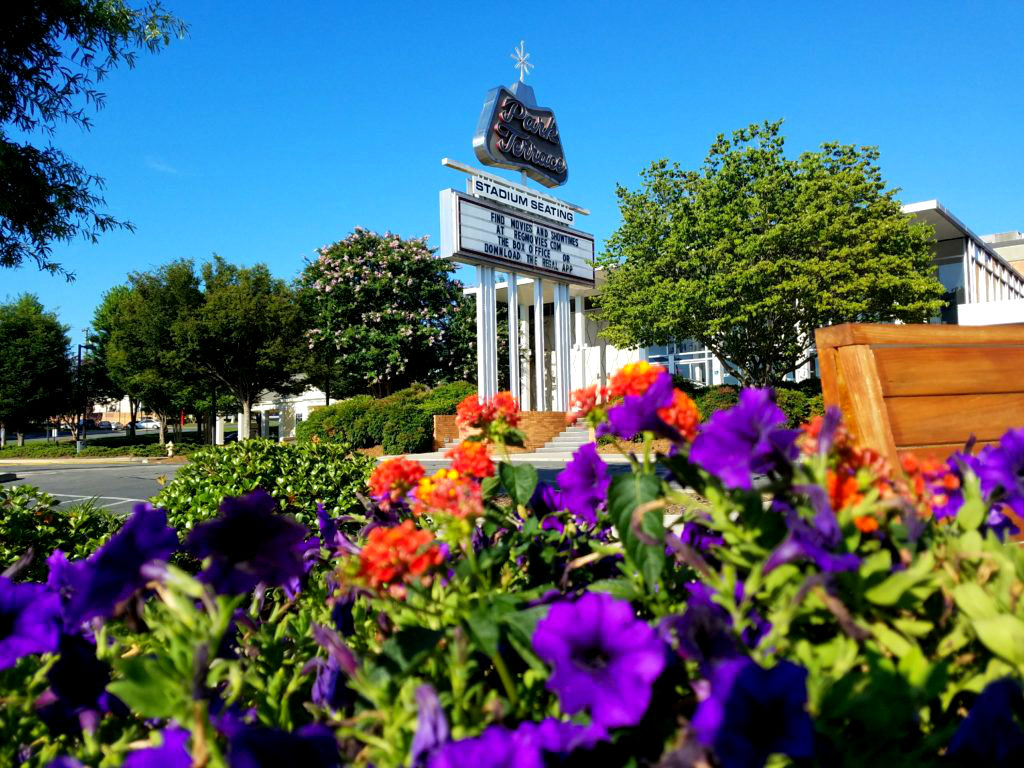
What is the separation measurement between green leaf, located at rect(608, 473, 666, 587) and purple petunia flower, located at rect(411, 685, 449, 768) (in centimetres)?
28

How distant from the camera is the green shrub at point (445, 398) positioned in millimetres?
20281

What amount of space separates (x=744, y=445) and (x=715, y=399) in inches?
650

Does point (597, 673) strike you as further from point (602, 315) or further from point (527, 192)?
point (602, 315)

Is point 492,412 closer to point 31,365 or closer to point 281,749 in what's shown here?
point 281,749

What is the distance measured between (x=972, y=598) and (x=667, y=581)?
1.04ft

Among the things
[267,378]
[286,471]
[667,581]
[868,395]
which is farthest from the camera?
[267,378]

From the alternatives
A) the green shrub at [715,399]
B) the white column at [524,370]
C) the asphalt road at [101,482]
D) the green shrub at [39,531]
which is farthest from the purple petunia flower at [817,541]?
the white column at [524,370]

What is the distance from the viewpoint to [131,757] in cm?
56

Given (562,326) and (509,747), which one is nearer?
(509,747)

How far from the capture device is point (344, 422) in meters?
20.8

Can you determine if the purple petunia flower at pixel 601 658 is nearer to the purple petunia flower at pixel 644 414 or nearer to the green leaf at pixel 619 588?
the green leaf at pixel 619 588

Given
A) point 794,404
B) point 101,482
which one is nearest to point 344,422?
point 101,482

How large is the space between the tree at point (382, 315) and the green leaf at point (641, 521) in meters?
23.8

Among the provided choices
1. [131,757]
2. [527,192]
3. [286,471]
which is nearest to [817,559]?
[131,757]
